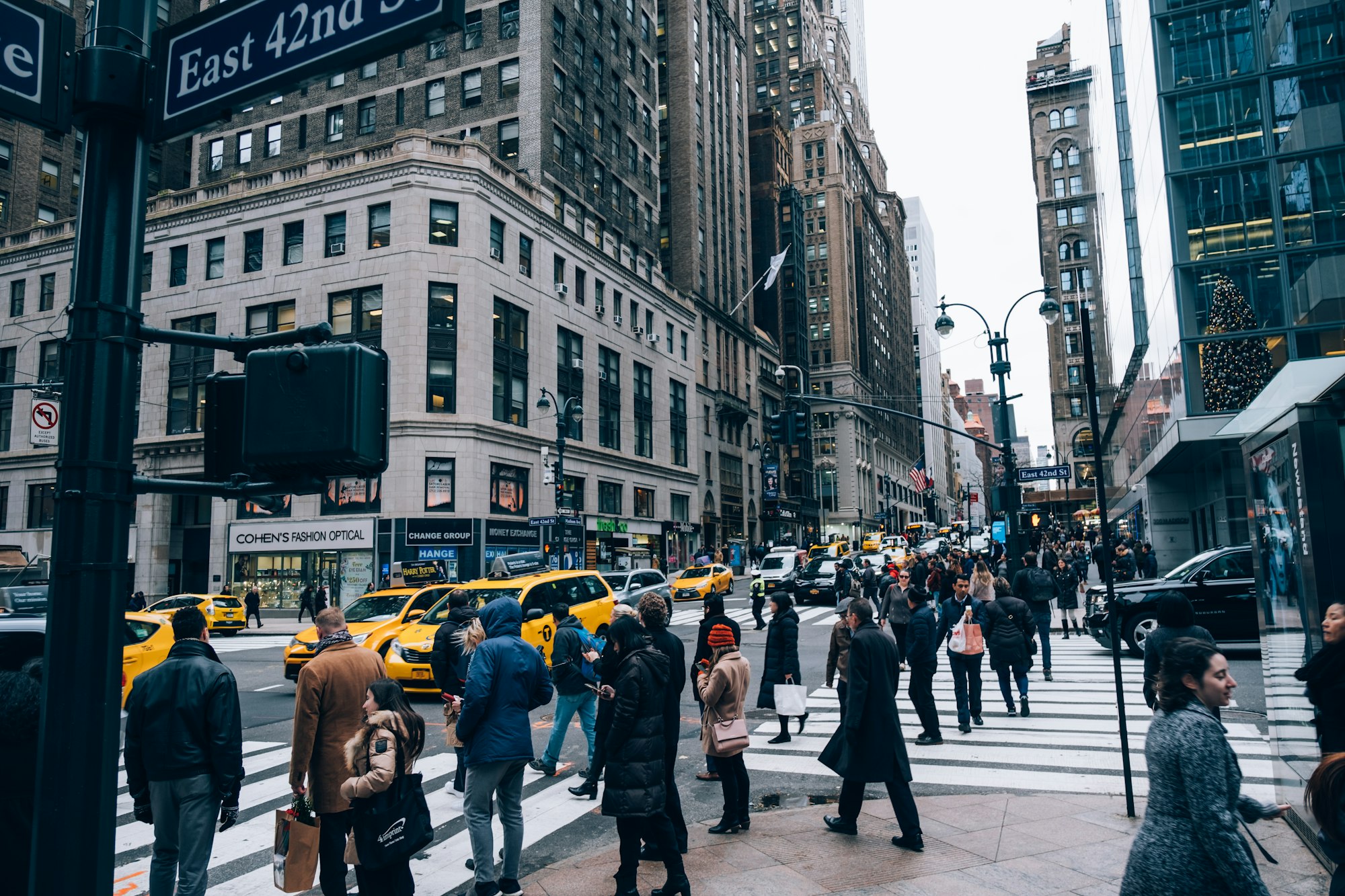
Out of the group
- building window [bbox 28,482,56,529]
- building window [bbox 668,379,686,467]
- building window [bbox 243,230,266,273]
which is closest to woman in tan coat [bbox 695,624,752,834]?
building window [bbox 243,230,266,273]

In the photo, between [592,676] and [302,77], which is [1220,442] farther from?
[302,77]

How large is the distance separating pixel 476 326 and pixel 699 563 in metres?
14.5

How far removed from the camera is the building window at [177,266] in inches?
1644

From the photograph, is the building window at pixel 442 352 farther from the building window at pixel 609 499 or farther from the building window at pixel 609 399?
the building window at pixel 609 499

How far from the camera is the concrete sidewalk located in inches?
235

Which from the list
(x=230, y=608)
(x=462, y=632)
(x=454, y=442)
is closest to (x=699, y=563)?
(x=454, y=442)

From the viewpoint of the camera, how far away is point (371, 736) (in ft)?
16.7

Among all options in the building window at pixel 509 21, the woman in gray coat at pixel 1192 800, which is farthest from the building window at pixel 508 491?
the woman in gray coat at pixel 1192 800

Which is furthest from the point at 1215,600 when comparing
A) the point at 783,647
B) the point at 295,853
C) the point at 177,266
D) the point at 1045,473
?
the point at 177,266

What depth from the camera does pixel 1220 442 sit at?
2789 cm

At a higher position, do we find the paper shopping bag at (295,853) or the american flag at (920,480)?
the american flag at (920,480)

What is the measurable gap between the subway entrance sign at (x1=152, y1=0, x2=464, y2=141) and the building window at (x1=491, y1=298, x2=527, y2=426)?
1421 inches

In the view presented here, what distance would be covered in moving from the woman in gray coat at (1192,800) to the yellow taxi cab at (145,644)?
1303 cm

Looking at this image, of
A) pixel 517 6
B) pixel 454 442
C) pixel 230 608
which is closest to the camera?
pixel 230 608
